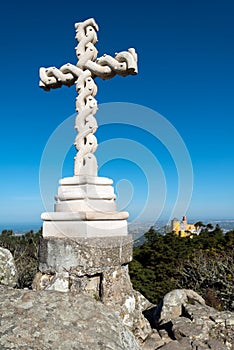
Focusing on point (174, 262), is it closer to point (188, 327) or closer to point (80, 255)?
point (188, 327)

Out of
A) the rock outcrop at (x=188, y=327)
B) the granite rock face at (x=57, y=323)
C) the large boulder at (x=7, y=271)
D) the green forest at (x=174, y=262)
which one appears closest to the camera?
the granite rock face at (x=57, y=323)

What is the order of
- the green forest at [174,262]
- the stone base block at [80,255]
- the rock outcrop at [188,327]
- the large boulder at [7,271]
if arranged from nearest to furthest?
the stone base block at [80,255], the rock outcrop at [188,327], the large boulder at [7,271], the green forest at [174,262]

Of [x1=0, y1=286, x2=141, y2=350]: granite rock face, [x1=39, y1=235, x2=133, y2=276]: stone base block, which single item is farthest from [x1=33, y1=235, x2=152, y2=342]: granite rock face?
[x1=0, y1=286, x2=141, y2=350]: granite rock face

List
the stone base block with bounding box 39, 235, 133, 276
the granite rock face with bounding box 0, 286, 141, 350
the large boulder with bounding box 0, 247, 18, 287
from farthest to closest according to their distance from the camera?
the large boulder with bounding box 0, 247, 18, 287 → the stone base block with bounding box 39, 235, 133, 276 → the granite rock face with bounding box 0, 286, 141, 350

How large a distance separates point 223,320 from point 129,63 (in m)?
3.57

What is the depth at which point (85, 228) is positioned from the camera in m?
3.92

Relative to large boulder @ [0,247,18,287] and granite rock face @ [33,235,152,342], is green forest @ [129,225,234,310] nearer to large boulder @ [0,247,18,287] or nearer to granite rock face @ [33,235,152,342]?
granite rock face @ [33,235,152,342]

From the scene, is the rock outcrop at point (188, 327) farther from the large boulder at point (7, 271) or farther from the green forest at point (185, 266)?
the green forest at point (185, 266)

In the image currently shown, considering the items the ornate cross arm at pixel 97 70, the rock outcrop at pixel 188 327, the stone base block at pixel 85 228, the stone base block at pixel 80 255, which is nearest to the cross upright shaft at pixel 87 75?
the ornate cross arm at pixel 97 70

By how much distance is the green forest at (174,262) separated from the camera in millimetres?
13664

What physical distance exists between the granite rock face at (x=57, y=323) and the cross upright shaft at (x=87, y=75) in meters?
2.53

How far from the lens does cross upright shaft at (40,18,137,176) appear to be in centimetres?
436

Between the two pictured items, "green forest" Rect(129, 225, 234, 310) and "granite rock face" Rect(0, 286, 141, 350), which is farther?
"green forest" Rect(129, 225, 234, 310)

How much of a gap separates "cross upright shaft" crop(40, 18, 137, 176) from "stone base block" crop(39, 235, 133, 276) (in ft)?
2.86
